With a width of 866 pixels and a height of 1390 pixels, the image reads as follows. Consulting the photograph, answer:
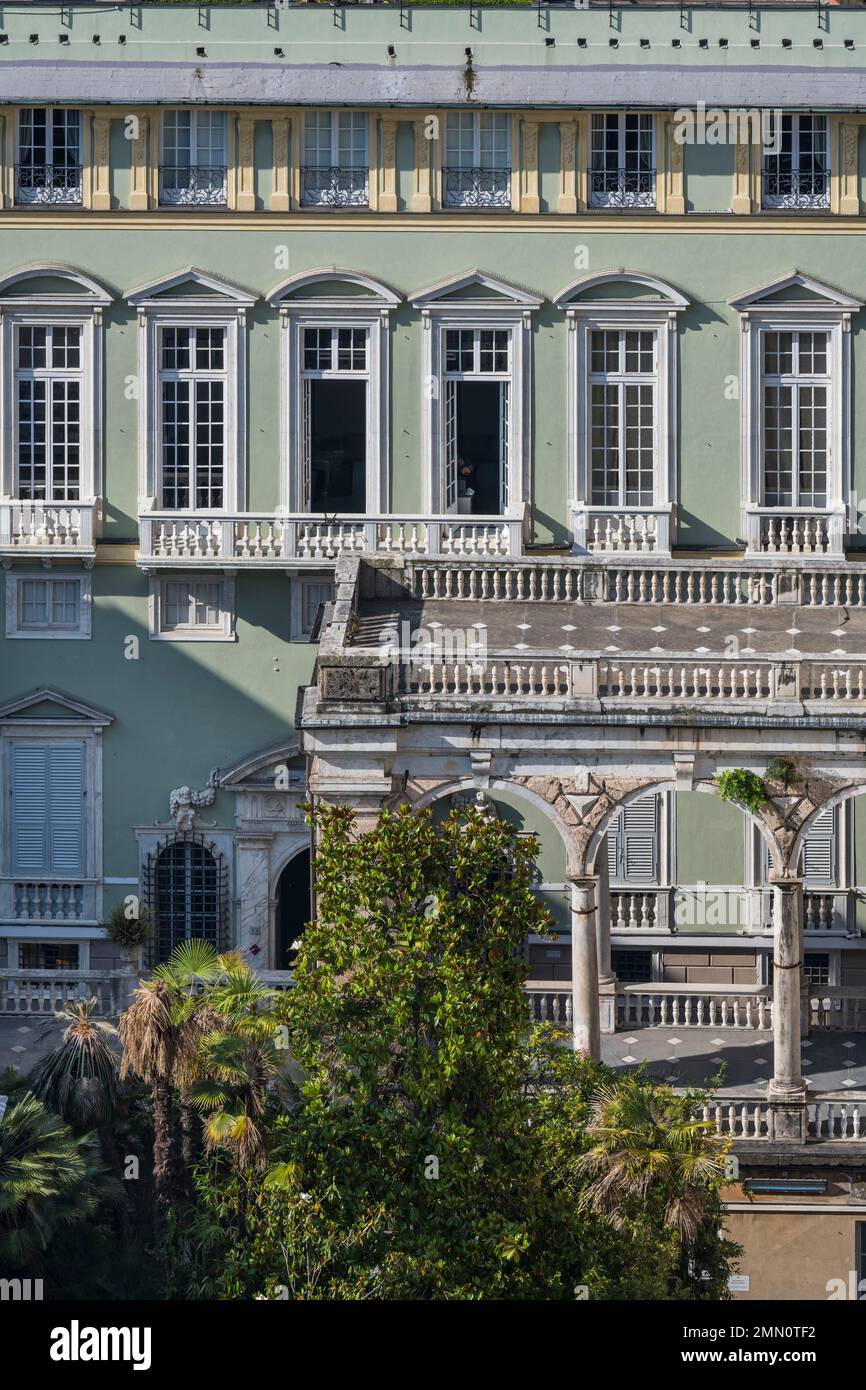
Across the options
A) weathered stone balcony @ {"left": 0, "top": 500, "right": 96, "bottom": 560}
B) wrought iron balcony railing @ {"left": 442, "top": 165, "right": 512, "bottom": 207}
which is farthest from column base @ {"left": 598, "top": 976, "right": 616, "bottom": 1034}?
wrought iron balcony railing @ {"left": 442, "top": 165, "right": 512, "bottom": 207}

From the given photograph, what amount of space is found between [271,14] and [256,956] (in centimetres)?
1698

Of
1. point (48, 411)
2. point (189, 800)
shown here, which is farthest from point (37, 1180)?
point (48, 411)

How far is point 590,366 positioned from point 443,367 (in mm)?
2670

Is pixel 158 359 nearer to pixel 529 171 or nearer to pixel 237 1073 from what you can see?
pixel 529 171

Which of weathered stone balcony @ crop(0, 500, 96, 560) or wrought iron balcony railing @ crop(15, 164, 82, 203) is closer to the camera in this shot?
weathered stone balcony @ crop(0, 500, 96, 560)

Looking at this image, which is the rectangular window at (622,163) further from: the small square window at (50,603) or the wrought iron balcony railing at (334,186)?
the small square window at (50,603)

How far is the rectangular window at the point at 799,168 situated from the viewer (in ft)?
191

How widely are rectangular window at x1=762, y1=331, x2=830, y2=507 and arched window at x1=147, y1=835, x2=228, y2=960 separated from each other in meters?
12.2

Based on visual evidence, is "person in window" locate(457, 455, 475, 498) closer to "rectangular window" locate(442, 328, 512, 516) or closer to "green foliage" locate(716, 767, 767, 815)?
"rectangular window" locate(442, 328, 512, 516)

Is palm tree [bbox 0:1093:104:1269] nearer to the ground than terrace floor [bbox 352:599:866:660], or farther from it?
nearer to the ground

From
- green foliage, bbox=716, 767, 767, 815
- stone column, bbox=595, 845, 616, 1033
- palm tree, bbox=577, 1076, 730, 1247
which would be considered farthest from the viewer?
stone column, bbox=595, 845, 616, 1033

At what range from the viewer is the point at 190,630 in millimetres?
58250

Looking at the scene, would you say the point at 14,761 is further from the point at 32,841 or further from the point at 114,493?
the point at 114,493

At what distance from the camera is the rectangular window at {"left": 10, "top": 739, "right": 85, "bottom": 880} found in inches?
2293
